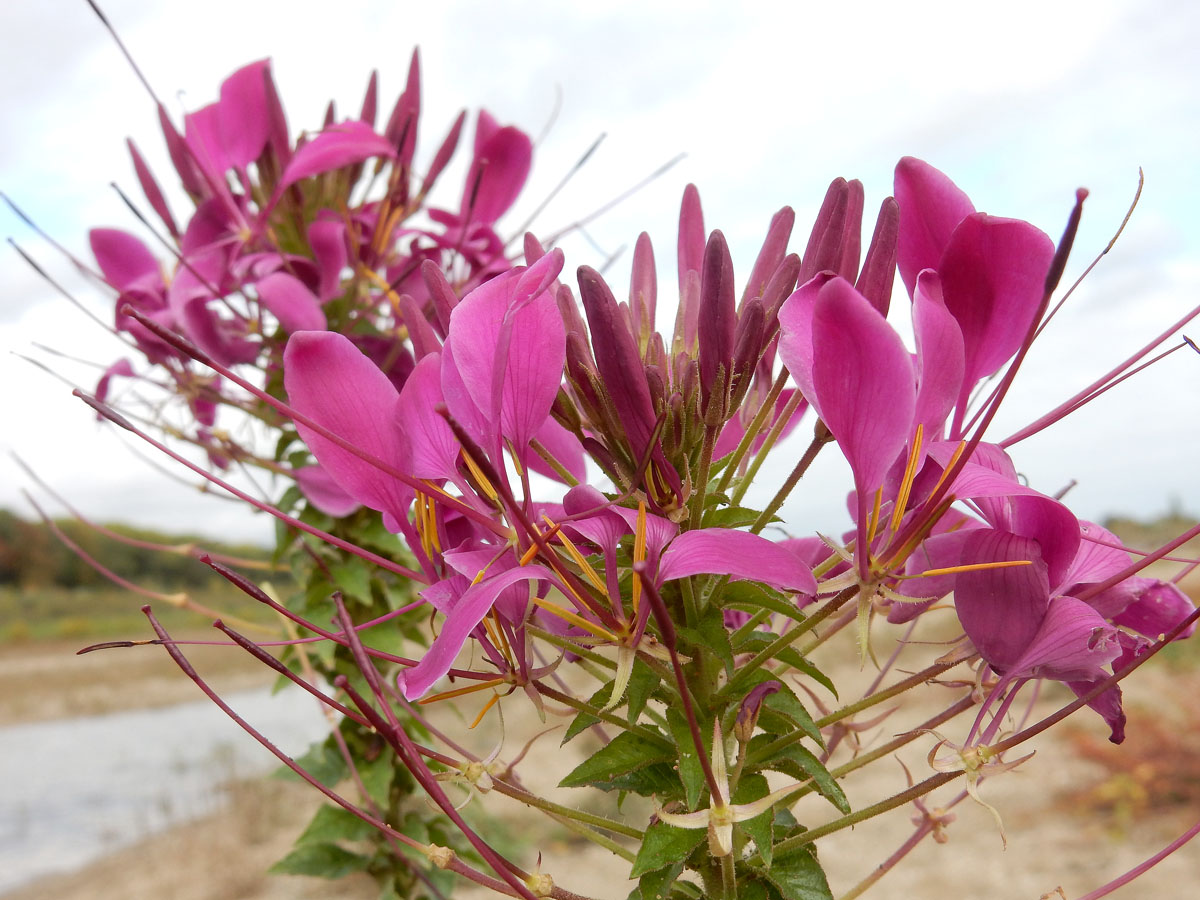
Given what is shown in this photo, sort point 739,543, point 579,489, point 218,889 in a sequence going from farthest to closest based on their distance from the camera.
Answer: point 218,889 < point 579,489 < point 739,543

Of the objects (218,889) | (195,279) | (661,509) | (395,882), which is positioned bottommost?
(218,889)

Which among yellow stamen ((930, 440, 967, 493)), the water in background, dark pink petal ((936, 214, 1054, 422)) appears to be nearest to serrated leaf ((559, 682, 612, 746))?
yellow stamen ((930, 440, 967, 493))

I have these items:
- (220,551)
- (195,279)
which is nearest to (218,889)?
(220,551)

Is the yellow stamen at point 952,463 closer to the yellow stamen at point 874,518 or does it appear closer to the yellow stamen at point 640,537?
the yellow stamen at point 874,518

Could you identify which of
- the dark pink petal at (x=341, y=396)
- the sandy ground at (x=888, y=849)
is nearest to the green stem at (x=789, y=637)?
the dark pink petal at (x=341, y=396)

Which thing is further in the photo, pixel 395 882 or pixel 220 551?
pixel 220 551

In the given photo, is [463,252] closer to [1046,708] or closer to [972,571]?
[972,571]
